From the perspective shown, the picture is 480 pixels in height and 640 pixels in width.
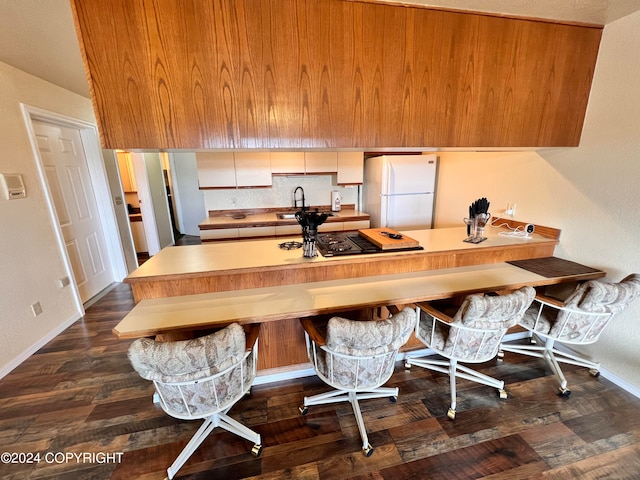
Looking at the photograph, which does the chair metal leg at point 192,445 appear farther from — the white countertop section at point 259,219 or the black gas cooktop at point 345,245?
the white countertop section at point 259,219

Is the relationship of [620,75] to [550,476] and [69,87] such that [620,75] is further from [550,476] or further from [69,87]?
[69,87]

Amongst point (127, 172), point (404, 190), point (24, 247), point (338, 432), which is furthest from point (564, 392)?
point (127, 172)

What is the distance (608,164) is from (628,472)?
6.26ft

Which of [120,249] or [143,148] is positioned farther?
[120,249]

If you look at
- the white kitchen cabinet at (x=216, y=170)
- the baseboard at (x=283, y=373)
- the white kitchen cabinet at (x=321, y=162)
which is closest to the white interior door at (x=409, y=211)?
the white kitchen cabinet at (x=321, y=162)

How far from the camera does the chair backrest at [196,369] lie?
1.15 metres

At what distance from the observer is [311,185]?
432 cm

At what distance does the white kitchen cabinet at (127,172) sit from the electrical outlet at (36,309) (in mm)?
2884

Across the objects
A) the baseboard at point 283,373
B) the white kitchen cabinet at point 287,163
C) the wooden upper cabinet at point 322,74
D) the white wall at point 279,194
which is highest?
the wooden upper cabinet at point 322,74

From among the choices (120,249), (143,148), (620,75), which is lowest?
(120,249)

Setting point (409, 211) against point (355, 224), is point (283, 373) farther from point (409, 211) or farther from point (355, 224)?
point (409, 211)

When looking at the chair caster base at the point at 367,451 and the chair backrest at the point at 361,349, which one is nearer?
the chair backrest at the point at 361,349

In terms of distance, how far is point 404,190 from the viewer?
3.65 meters

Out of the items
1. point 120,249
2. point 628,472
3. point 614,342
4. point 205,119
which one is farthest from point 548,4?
point 120,249
